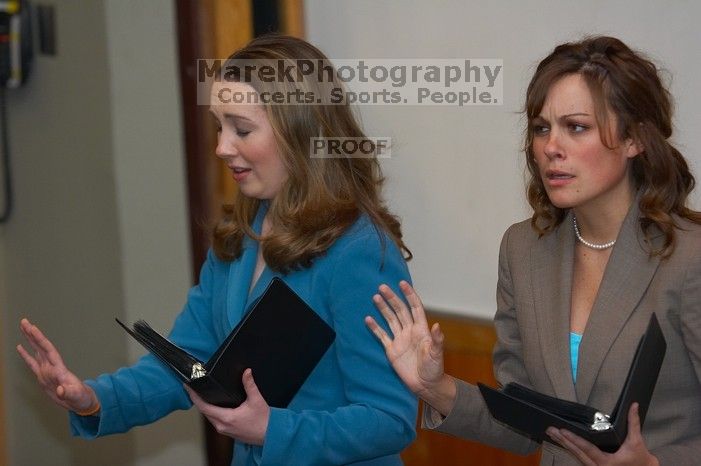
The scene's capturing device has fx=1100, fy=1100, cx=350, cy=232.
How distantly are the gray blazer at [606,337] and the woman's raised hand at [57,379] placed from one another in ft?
2.17

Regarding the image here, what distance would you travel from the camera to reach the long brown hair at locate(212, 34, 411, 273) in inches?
81.3

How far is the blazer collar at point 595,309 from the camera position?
184cm

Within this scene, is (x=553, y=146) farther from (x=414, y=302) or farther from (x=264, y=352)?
(x=264, y=352)

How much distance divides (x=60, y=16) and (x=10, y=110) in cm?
45

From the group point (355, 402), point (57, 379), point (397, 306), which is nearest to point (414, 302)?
point (397, 306)

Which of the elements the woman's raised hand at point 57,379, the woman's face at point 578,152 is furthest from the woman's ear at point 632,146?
the woman's raised hand at point 57,379

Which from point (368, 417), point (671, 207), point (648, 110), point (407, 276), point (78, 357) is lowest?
point (78, 357)

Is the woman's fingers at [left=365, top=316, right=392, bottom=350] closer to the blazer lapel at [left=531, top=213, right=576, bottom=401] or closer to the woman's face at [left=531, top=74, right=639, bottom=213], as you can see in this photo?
the blazer lapel at [left=531, top=213, right=576, bottom=401]

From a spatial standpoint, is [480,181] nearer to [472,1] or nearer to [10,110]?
[472,1]

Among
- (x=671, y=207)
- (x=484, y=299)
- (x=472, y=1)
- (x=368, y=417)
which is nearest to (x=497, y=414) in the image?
(x=368, y=417)

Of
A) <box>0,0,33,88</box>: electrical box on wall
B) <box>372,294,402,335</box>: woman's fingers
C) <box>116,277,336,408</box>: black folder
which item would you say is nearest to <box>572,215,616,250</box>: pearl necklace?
<box>372,294,402,335</box>: woman's fingers

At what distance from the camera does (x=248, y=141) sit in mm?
2121

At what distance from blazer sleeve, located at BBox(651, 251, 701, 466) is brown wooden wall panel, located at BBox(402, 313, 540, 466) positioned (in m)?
1.16

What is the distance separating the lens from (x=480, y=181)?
9.95 ft
